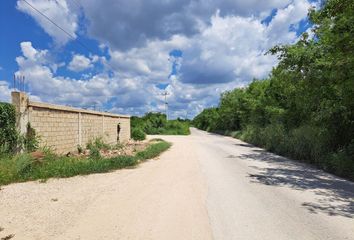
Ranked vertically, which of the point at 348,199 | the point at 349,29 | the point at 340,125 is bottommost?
the point at 348,199

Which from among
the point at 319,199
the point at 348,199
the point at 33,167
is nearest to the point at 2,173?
the point at 33,167

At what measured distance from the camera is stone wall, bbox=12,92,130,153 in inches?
560

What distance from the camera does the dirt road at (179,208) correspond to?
643 cm

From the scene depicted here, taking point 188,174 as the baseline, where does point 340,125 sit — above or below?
above

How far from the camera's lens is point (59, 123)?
57.6 feet

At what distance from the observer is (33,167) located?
1262 centimetres

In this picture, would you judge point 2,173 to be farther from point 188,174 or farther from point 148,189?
point 188,174

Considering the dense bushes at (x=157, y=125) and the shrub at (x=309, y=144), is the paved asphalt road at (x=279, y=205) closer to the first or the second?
the shrub at (x=309, y=144)

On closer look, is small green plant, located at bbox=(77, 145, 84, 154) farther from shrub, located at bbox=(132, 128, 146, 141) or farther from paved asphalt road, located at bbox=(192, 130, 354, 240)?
shrub, located at bbox=(132, 128, 146, 141)

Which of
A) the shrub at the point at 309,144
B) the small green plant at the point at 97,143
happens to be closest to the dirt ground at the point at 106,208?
the shrub at the point at 309,144

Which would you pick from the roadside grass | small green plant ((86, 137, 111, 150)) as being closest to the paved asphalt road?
the roadside grass

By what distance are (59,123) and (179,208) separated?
437 inches

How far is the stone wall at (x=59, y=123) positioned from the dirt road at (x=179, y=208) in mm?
3895

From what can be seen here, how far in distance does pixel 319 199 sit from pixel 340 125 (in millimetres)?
9606
